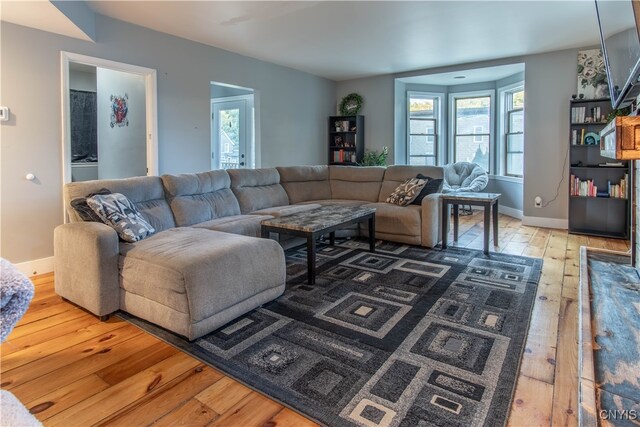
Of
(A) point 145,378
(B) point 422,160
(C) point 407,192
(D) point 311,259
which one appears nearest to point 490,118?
(B) point 422,160

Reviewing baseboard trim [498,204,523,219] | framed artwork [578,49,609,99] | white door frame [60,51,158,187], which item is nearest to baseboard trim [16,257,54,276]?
white door frame [60,51,158,187]

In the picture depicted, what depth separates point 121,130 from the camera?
4.76 meters

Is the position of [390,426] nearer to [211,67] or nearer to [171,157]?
[171,157]

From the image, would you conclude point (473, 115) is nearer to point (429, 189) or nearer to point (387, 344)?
point (429, 189)

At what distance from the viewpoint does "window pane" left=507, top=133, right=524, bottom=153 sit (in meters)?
6.41

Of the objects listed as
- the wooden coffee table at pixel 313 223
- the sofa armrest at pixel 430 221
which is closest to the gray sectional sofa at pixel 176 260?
the wooden coffee table at pixel 313 223

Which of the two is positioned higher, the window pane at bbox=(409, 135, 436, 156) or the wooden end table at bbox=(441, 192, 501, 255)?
the window pane at bbox=(409, 135, 436, 156)

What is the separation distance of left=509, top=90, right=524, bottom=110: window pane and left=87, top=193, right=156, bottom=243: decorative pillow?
6.19 metres

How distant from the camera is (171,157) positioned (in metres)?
4.58

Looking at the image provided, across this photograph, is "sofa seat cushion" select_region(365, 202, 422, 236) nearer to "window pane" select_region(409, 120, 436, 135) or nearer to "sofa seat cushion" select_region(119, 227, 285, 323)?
"sofa seat cushion" select_region(119, 227, 285, 323)

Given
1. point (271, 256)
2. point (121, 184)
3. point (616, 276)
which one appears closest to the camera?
point (616, 276)

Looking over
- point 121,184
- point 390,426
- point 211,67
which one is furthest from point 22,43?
point 390,426

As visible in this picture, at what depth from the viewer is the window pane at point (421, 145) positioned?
24.5 feet

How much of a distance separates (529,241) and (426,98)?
3.85 m
